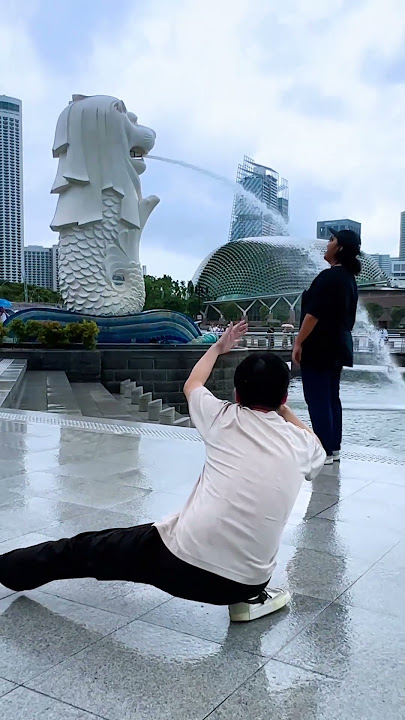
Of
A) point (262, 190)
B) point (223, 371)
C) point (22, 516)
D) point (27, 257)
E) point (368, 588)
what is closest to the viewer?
point (368, 588)

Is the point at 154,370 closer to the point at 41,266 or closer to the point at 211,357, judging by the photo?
the point at 211,357

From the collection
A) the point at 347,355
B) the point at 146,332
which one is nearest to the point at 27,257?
the point at 146,332

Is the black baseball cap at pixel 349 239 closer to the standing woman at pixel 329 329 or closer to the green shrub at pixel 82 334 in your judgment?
the standing woman at pixel 329 329

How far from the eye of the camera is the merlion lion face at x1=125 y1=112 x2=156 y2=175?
18.1m

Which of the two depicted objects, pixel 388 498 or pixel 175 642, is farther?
pixel 388 498

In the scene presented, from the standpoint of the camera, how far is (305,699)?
160 cm

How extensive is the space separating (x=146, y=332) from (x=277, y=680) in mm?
16574

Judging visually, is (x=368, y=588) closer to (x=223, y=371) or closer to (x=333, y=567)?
(x=333, y=567)

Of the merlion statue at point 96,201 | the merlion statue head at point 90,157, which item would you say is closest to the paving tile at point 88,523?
the merlion statue at point 96,201

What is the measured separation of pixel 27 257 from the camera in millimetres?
90062

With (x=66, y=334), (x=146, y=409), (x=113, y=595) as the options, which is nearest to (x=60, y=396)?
(x=146, y=409)

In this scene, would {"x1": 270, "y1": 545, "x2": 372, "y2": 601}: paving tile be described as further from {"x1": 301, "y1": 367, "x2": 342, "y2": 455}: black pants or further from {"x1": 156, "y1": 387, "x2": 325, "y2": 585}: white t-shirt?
{"x1": 301, "y1": 367, "x2": 342, "y2": 455}: black pants

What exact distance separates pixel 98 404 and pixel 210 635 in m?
7.77

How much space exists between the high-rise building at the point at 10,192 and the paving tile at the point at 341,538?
75267 millimetres
